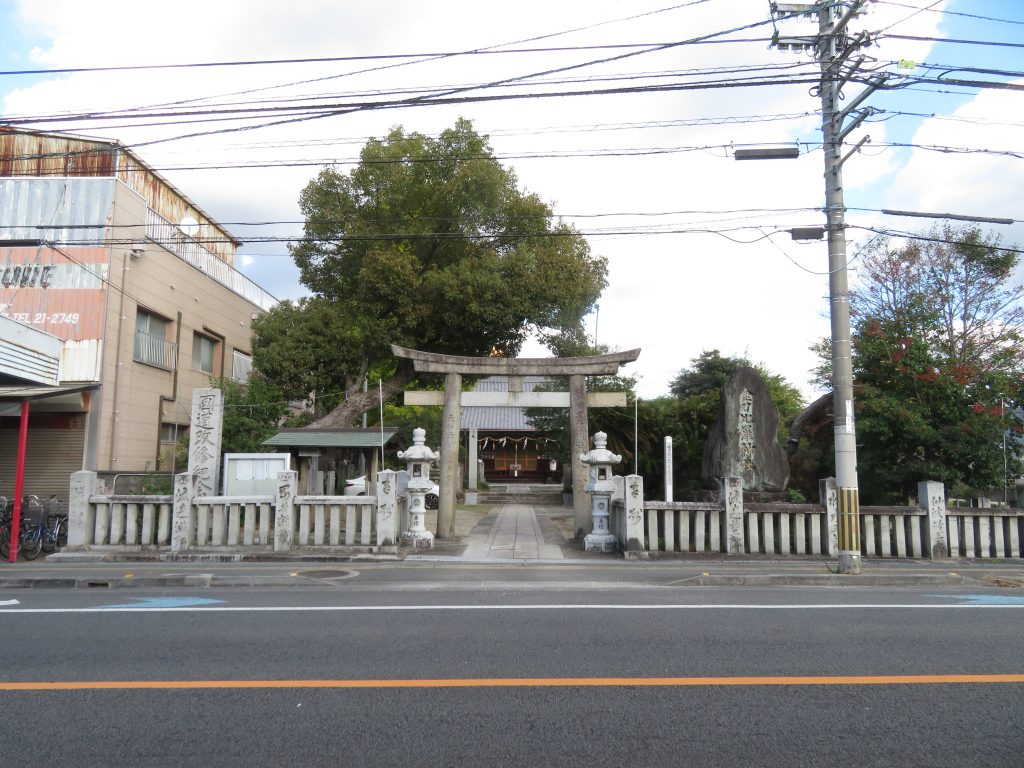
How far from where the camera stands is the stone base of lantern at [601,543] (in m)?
13.9

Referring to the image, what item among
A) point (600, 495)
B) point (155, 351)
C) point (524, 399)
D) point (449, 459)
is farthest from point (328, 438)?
point (600, 495)

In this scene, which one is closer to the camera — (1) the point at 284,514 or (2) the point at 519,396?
(1) the point at 284,514

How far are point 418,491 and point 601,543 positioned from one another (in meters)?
3.60

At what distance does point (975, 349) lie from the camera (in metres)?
22.3

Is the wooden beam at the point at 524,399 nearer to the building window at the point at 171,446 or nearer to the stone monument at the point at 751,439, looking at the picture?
the stone monument at the point at 751,439

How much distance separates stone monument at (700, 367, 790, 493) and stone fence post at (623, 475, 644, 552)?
8.45ft

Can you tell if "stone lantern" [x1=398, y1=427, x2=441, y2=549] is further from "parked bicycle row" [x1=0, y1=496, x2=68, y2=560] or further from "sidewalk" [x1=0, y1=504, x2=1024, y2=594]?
"parked bicycle row" [x1=0, y1=496, x2=68, y2=560]

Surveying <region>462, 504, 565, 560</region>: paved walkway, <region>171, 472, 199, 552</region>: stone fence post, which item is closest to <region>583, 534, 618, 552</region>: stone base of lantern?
<region>462, 504, 565, 560</region>: paved walkway

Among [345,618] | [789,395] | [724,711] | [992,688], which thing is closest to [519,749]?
[724,711]

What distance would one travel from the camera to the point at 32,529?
14094 mm

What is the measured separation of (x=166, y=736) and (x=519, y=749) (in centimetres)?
200

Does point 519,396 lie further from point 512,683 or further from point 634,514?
point 512,683

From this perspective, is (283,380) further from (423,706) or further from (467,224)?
(423,706)

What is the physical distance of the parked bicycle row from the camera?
46.1 ft
